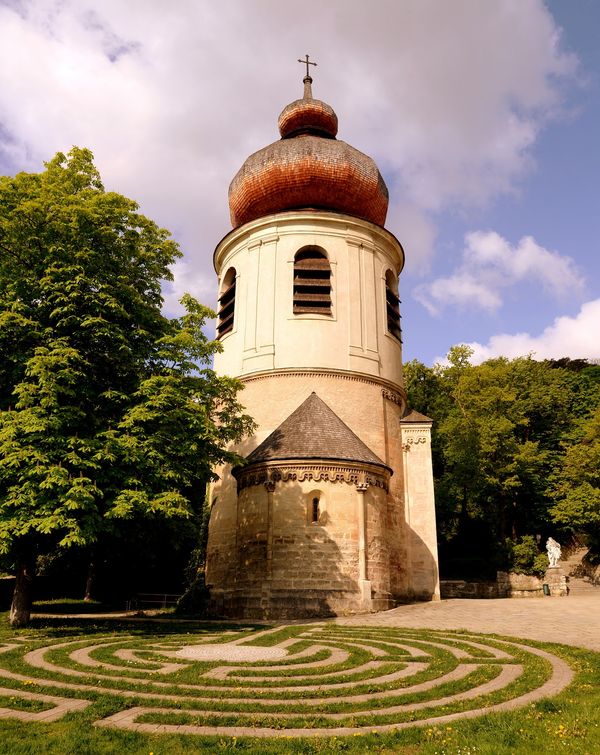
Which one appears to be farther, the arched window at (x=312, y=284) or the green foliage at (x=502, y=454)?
the green foliage at (x=502, y=454)

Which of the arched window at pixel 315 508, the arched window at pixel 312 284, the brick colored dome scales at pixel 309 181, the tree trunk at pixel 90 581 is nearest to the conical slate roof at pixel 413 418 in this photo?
the arched window at pixel 312 284

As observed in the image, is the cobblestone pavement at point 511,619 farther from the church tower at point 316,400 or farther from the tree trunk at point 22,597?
the tree trunk at point 22,597

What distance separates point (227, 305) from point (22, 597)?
1517 centimetres

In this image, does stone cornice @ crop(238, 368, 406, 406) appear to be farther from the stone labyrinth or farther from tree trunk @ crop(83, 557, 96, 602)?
tree trunk @ crop(83, 557, 96, 602)

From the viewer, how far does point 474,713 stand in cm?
654

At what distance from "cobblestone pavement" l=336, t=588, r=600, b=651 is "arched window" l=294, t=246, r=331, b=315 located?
11611 mm

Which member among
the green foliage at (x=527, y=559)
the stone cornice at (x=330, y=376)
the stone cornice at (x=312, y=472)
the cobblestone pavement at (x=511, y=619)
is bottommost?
the cobblestone pavement at (x=511, y=619)

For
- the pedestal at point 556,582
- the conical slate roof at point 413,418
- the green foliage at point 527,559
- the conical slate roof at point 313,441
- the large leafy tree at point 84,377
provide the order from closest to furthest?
the large leafy tree at point 84,377, the conical slate roof at point 313,441, the conical slate roof at point 413,418, the pedestal at point 556,582, the green foliage at point 527,559

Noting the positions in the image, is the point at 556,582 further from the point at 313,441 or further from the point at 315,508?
the point at 313,441

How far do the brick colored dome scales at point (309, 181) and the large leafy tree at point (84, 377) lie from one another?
10.9m

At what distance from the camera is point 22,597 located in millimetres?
15008

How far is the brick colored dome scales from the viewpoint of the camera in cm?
2608

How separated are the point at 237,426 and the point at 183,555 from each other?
16743 millimetres

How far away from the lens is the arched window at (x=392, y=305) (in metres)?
27.1
